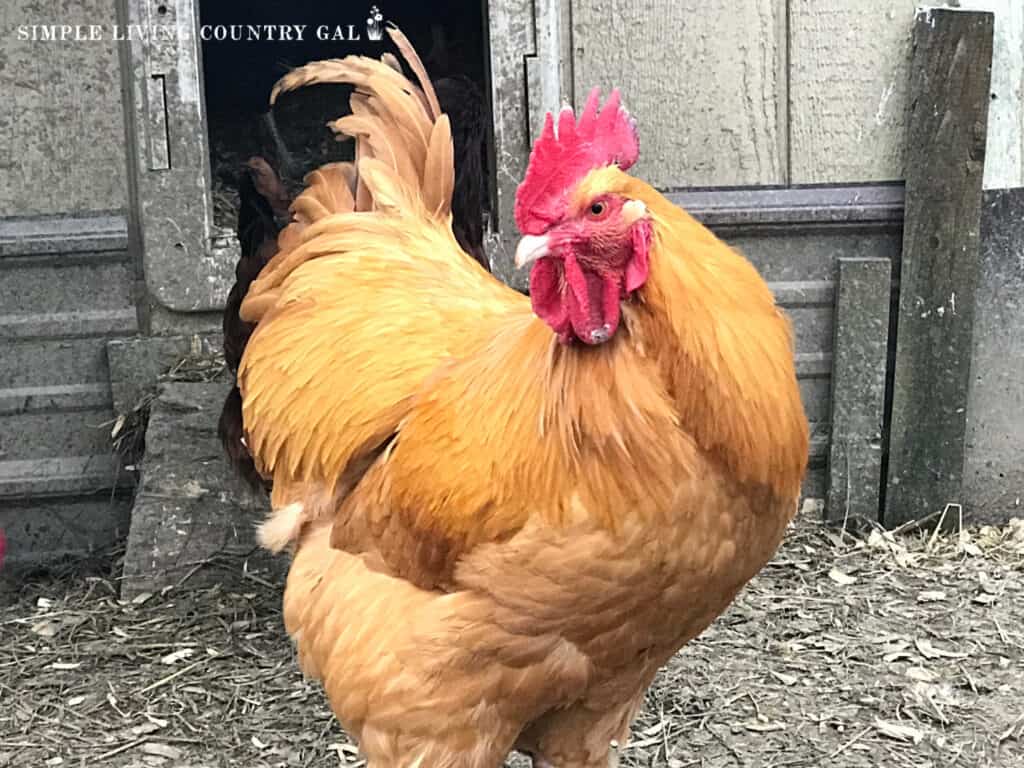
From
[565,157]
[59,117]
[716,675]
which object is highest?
[59,117]

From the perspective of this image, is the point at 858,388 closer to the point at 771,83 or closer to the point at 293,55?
the point at 771,83

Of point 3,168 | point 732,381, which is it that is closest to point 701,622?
point 732,381

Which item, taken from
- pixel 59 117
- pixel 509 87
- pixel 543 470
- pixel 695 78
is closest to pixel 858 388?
pixel 695 78

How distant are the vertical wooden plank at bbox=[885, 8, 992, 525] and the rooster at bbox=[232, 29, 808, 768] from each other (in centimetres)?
213

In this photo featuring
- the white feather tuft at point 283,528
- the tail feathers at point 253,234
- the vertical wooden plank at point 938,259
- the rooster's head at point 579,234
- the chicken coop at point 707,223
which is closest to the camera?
the rooster's head at point 579,234

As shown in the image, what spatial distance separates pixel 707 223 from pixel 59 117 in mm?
2363

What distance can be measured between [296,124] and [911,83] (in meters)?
2.59

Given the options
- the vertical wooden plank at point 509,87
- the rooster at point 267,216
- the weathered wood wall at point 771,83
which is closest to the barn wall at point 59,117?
the rooster at point 267,216

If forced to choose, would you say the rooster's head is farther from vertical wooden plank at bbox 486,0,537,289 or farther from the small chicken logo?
the small chicken logo

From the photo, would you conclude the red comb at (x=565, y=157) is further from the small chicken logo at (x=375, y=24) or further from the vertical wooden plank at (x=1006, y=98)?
the small chicken logo at (x=375, y=24)

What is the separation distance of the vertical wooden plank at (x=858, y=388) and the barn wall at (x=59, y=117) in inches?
106

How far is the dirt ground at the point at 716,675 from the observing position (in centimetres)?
306

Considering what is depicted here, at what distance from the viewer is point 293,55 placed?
4.87 metres

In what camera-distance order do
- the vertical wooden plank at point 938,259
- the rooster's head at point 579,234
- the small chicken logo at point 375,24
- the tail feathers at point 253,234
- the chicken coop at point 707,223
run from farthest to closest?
1. the small chicken logo at point 375,24
2. the vertical wooden plank at point 938,259
3. the chicken coop at point 707,223
4. the tail feathers at point 253,234
5. the rooster's head at point 579,234
